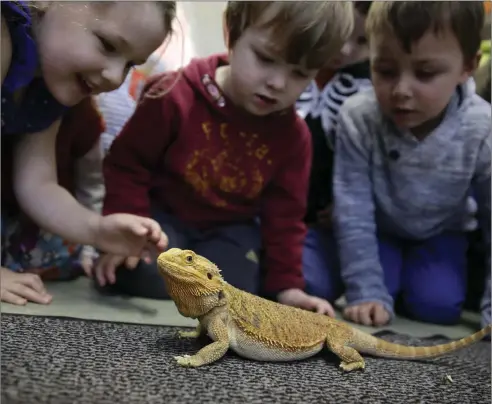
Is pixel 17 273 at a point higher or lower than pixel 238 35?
lower

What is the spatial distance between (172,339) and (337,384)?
227 mm

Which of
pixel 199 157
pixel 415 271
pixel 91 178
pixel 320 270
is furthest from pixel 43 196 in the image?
pixel 415 271

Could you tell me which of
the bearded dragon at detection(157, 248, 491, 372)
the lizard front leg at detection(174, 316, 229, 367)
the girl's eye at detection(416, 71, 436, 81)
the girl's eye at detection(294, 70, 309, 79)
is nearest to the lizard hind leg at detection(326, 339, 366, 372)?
the bearded dragon at detection(157, 248, 491, 372)

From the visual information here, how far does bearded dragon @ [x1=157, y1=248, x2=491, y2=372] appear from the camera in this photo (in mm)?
658

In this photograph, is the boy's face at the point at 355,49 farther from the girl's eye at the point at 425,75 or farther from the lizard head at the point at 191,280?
the lizard head at the point at 191,280

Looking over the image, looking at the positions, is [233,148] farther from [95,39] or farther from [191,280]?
[191,280]

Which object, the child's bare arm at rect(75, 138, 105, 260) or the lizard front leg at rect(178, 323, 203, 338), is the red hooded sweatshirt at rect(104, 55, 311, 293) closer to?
the child's bare arm at rect(75, 138, 105, 260)

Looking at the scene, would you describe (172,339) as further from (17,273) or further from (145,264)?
(17,273)

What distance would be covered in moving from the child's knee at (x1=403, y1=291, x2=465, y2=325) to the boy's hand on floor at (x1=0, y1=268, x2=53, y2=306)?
79 centimetres

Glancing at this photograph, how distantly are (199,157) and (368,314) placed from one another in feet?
1.52

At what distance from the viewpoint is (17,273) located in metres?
0.94

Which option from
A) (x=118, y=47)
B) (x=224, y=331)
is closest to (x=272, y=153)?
(x=118, y=47)

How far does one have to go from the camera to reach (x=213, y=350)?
0.66 meters

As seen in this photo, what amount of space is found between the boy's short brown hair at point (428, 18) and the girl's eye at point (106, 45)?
1.80ft
